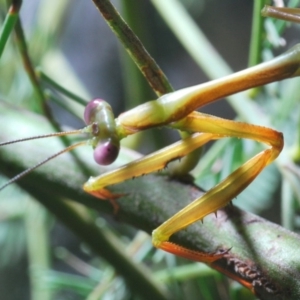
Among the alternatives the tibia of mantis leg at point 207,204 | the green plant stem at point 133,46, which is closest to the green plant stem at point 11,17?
the green plant stem at point 133,46

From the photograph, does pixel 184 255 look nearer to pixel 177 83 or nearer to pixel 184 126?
pixel 184 126

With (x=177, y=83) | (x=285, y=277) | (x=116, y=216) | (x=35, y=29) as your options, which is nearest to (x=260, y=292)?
(x=285, y=277)

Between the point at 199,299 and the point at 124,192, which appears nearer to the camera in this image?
the point at 124,192

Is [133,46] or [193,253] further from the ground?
[133,46]

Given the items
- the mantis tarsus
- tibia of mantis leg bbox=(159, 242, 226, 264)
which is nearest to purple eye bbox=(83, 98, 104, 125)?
the mantis tarsus

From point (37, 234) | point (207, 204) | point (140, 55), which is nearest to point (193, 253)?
point (207, 204)

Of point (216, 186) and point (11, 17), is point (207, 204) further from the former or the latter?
point (11, 17)

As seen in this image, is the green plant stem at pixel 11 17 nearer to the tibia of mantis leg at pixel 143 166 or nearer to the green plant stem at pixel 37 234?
the tibia of mantis leg at pixel 143 166
